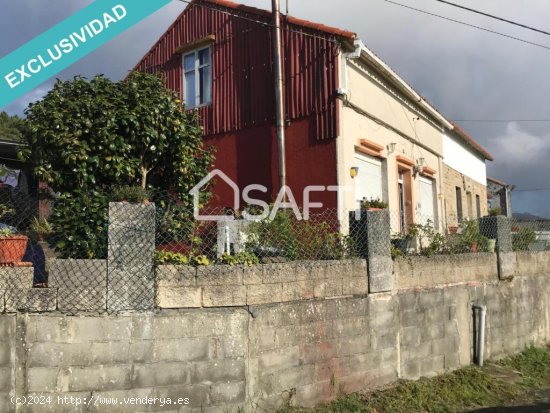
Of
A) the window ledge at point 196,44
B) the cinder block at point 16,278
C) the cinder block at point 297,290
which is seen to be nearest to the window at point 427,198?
the window ledge at point 196,44

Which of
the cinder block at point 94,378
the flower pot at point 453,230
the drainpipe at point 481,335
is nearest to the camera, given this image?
the cinder block at point 94,378

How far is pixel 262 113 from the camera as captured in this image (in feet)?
34.9

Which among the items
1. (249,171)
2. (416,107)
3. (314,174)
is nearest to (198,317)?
(314,174)

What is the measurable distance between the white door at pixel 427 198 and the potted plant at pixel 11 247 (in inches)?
416

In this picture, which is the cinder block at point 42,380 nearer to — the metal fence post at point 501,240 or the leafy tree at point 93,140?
Result: the leafy tree at point 93,140

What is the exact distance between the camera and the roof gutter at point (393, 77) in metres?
9.48

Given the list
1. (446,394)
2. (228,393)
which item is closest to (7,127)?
(228,393)

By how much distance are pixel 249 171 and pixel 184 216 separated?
507 cm

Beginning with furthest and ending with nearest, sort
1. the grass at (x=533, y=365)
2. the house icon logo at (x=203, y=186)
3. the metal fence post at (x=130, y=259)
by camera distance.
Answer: the grass at (x=533, y=365) → the house icon logo at (x=203, y=186) → the metal fence post at (x=130, y=259)

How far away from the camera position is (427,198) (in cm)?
1445

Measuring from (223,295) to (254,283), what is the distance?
1.17 feet

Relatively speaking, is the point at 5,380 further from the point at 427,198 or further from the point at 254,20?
the point at 427,198

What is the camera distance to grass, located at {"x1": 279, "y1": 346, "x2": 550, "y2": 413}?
574cm

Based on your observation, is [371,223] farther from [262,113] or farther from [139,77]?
[262,113]
